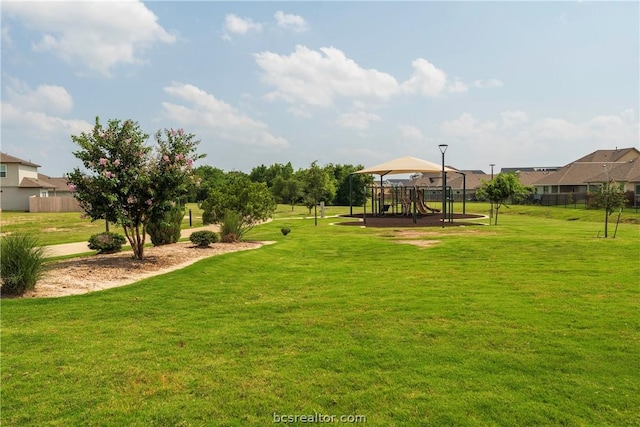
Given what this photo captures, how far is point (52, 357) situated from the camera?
17.8 ft

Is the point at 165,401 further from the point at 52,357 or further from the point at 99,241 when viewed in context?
the point at 99,241

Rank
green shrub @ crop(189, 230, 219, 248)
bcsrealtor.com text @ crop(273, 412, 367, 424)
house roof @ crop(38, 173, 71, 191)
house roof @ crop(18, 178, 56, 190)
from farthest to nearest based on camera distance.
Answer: house roof @ crop(38, 173, 71, 191)
house roof @ crop(18, 178, 56, 190)
green shrub @ crop(189, 230, 219, 248)
bcsrealtor.com text @ crop(273, 412, 367, 424)

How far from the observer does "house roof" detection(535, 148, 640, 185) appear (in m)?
44.4

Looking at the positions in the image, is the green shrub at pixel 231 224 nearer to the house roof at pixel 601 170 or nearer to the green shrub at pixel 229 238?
the green shrub at pixel 229 238

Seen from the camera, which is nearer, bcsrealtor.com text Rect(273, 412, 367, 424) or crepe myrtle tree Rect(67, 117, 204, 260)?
bcsrealtor.com text Rect(273, 412, 367, 424)

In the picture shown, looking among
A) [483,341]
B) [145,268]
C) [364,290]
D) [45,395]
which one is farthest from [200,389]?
[145,268]

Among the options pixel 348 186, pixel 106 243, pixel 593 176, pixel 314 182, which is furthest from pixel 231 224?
pixel 593 176

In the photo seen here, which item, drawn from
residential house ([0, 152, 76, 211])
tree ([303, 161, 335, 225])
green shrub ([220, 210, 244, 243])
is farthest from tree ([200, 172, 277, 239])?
residential house ([0, 152, 76, 211])

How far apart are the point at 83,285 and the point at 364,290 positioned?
5.80 meters

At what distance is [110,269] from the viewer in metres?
11.1

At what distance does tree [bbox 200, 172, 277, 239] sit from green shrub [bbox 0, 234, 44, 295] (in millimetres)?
9145

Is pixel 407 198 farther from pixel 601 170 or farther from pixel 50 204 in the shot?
pixel 50 204

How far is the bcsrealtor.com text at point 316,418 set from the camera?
4.07m

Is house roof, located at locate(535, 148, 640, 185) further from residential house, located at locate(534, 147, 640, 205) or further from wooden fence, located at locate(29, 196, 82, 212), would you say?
wooden fence, located at locate(29, 196, 82, 212)
